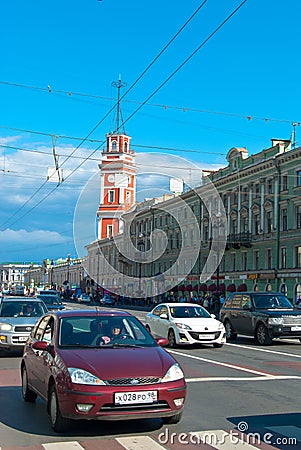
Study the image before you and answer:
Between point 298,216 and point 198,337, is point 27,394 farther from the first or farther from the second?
point 298,216

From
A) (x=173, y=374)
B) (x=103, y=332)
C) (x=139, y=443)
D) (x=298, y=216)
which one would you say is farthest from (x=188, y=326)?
(x=298, y=216)

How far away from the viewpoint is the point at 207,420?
8227mm

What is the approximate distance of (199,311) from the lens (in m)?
20.6

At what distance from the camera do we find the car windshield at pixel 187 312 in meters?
20.1

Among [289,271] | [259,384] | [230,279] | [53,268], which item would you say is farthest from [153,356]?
[53,268]

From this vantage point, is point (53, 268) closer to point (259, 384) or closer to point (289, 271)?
point (289, 271)

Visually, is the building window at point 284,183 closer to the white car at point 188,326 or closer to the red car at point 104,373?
the white car at point 188,326

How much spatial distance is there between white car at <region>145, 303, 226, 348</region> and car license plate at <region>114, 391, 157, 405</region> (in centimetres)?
1193

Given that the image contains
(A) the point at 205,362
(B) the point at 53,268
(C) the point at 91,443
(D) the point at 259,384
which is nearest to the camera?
(C) the point at 91,443

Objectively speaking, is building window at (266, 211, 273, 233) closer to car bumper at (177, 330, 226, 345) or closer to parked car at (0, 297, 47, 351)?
car bumper at (177, 330, 226, 345)

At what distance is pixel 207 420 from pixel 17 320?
9591 mm

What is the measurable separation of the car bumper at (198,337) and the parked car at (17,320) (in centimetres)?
429

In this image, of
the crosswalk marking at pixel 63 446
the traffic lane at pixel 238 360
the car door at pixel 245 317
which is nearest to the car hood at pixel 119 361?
the crosswalk marking at pixel 63 446

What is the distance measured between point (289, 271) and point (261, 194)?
26.5 ft
